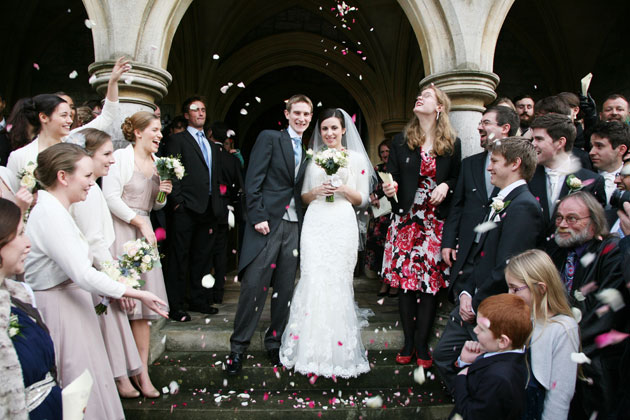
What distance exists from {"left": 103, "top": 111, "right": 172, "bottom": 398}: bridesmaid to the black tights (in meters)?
Result: 2.00

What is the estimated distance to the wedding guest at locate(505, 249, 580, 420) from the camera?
2.63 m

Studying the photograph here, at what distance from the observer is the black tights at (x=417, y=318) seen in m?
4.02

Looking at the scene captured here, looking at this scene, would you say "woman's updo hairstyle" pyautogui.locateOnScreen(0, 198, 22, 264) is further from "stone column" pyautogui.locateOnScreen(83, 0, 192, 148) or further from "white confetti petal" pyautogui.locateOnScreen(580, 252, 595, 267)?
"white confetti petal" pyautogui.locateOnScreen(580, 252, 595, 267)

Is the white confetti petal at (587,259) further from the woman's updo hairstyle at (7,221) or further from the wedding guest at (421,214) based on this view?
the woman's updo hairstyle at (7,221)

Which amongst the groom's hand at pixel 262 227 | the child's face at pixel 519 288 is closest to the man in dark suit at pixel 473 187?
the child's face at pixel 519 288

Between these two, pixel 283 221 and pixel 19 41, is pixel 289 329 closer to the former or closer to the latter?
pixel 283 221

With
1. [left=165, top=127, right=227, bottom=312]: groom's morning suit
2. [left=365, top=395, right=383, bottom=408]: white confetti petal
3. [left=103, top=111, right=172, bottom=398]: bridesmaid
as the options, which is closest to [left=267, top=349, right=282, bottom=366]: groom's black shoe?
[left=365, top=395, right=383, bottom=408]: white confetti petal

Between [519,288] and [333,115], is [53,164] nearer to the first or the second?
[333,115]

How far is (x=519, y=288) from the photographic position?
2744 mm

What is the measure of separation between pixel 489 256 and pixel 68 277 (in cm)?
261

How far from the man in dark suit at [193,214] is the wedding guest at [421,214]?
1919mm

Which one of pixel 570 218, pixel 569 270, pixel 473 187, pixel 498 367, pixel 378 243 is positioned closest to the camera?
pixel 498 367

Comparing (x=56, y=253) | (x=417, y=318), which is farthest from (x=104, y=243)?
(x=417, y=318)

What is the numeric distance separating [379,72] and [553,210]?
7.21 metres
